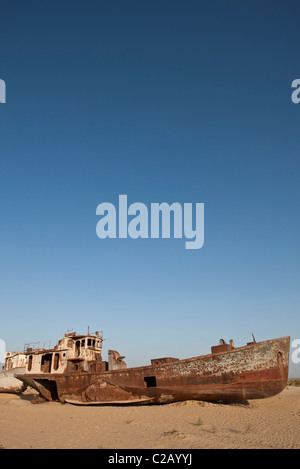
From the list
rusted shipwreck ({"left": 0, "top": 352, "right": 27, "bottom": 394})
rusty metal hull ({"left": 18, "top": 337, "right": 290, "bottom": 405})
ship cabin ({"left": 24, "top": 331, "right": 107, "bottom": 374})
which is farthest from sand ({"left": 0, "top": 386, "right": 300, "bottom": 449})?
rusted shipwreck ({"left": 0, "top": 352, "right": 27, "bottom": 394})

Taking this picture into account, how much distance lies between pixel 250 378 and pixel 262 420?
255 cm

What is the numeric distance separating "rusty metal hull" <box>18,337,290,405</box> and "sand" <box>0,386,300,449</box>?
669mm

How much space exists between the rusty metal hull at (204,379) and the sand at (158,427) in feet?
2.20

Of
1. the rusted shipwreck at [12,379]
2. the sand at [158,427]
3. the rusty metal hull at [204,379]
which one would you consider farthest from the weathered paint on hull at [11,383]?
the sand at [158,427]

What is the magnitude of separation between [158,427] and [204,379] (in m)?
5.08

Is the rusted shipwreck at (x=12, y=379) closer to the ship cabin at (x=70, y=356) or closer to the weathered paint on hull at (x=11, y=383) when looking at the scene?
the weathered paint on hull at (x=11, y=383)

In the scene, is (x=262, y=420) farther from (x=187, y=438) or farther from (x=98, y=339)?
(x=98, y=339)

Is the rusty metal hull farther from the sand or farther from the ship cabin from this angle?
the ship cabin

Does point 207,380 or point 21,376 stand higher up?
point 207,380

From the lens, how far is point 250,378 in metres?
14.4

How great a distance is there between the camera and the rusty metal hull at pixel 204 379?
47.3ft

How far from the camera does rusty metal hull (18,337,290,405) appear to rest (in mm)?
14414
